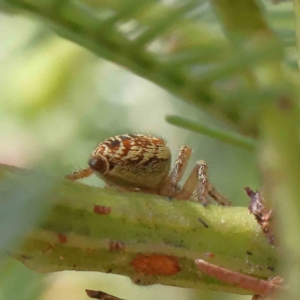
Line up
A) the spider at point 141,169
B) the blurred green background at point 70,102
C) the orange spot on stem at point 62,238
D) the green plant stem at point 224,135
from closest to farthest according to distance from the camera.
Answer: the orange spot on stem at point 62,238
the green plant stem at point 224,135
the spider at point 141,169
the blurred green background at point 70,102

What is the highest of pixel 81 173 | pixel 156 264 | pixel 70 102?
pixel 70 102

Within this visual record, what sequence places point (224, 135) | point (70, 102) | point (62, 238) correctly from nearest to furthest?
point (62, 238)
point (224, 135)
point (70, 102)

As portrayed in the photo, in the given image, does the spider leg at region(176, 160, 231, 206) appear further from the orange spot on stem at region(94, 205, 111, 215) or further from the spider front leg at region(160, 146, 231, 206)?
the orange spot on stem at region(94, 205, 111, 215)

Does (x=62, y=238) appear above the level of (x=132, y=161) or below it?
below

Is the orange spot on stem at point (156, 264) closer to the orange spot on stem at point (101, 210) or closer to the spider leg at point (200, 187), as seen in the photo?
the orange spot on stem at point (101, 210)

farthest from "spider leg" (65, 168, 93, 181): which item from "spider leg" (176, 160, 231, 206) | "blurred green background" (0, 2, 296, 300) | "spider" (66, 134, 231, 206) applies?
"blurred green background" (0, 2, 296, 300)

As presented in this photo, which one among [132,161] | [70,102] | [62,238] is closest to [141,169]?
[132,161]

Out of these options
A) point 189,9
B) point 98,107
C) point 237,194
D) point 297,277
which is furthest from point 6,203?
point 98,107

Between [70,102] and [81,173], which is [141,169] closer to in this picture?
[81,173]

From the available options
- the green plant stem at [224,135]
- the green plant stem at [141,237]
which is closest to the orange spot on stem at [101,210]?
the green plant stem at [141,237]
